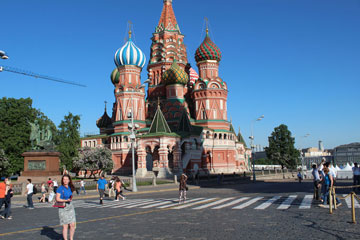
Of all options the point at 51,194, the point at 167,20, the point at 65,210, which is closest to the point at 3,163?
the point at 51,194

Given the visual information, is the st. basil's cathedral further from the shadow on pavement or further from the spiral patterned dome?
the shadow on pavement

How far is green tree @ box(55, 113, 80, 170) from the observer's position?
47406 mm

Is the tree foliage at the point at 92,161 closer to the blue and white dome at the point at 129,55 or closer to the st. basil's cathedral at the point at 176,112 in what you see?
the st. basil's cathedral at the point at 176,112

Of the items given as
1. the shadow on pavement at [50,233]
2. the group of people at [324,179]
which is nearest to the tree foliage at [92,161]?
the group of people at [324,179]

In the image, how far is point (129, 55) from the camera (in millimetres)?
54938

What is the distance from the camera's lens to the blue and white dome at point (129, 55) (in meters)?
55.0

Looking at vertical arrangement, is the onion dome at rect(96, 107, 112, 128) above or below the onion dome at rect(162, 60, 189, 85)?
below

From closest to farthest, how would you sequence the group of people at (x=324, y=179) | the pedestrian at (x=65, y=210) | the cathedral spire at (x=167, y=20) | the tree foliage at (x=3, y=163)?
the pedestrian at (x=65, y=210) < the group of people at (x=324, y=179) < the tree foliage at (x=3, y=163) < the cathedral spire at (x=167, y=20)

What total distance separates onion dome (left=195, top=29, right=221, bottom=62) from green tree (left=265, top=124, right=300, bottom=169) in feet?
84.7

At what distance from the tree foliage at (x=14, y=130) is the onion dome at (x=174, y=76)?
923 inches

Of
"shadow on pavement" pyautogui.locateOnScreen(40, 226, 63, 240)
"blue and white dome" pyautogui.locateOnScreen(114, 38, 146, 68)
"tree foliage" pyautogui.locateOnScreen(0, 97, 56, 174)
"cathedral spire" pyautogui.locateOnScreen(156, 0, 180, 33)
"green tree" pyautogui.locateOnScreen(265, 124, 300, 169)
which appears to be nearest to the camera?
"shadow on pavement" pyautogui.locateOnScreen(40, 226, 63, 240)

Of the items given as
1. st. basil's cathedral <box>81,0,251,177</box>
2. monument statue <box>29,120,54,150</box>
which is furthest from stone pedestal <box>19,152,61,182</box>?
st. basil's cathedral <box>81,0,251,177</box>

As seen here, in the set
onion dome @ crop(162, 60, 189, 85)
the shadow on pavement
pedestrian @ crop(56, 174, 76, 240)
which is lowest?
the shadow on pavement

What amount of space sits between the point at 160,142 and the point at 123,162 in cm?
1124
